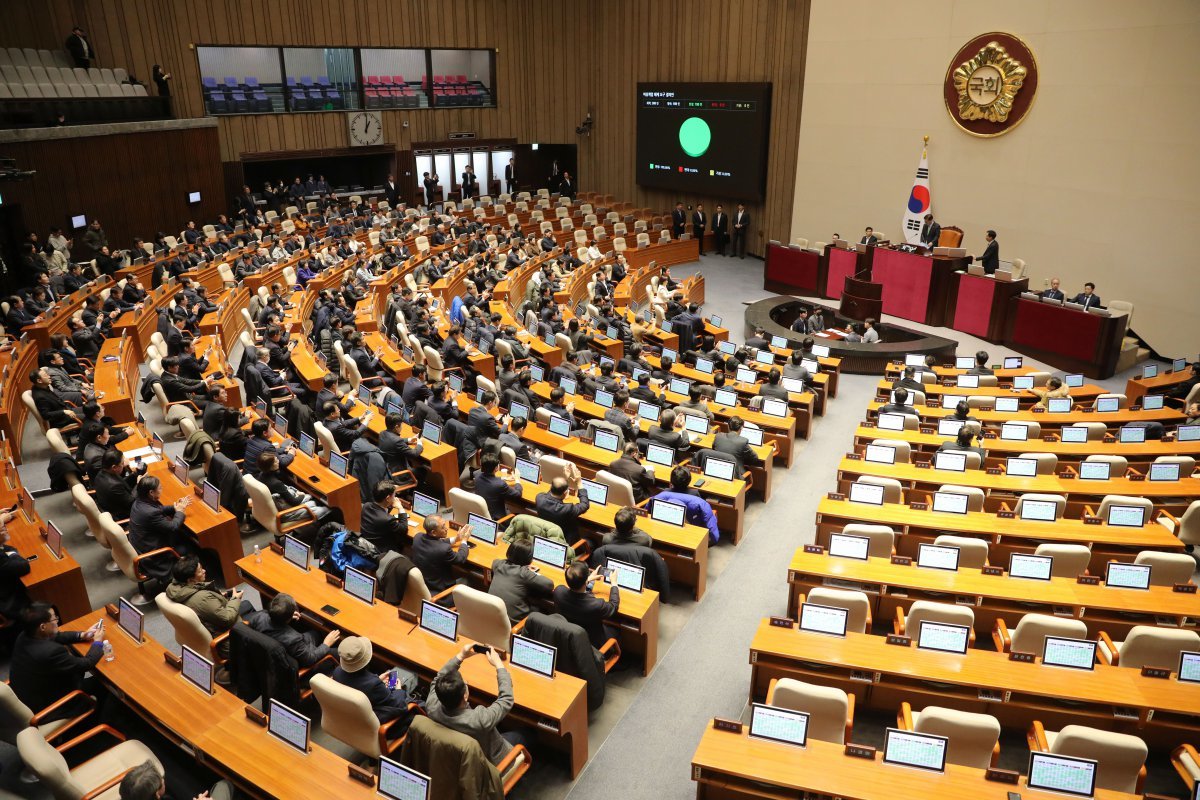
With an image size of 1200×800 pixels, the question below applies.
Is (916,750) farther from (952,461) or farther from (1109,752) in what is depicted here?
(952,461)

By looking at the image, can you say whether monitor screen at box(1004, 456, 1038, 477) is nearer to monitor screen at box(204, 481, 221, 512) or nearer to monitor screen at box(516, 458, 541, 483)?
monitor screen at box(516, 458, 541, 483)

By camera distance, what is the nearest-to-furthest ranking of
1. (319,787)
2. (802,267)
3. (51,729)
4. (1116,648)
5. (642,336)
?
(319,787)
(51,729)
(1116,648)
(642,336)
(802,267)

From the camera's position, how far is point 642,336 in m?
13.3

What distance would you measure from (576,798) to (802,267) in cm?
1468

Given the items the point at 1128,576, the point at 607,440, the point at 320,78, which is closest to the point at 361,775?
the point at 607,440

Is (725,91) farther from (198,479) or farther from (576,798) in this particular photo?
(576,798)

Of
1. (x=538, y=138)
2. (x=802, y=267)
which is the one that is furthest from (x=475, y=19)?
(x=802, y=267)

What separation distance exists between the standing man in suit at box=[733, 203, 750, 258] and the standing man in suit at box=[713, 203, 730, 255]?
0.87 feet

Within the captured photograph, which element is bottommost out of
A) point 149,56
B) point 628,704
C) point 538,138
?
point 628,704

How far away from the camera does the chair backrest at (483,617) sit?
16.7 feet

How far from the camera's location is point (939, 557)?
19.5 feet

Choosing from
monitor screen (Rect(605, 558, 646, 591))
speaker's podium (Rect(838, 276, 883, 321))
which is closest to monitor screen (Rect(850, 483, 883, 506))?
monitor screen (Rect(605, 558, 646, 591))

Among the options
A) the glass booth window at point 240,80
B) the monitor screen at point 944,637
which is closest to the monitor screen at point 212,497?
the monitor screen at point 944,637

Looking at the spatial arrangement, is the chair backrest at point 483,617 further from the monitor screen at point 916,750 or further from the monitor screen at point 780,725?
the monitor screen at point 916,750
